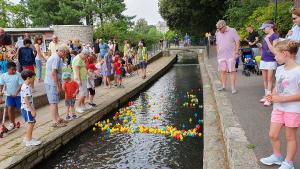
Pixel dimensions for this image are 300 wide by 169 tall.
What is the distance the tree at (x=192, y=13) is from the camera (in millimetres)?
37062

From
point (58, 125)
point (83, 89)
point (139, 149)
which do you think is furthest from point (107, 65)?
point (139, 149)

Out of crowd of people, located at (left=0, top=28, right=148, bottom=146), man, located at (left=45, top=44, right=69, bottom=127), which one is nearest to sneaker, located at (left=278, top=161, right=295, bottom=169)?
crowd of people, located at (left=0, top=28, right=148, bottom=146)

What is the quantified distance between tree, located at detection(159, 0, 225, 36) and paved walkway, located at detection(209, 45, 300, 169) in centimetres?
2538

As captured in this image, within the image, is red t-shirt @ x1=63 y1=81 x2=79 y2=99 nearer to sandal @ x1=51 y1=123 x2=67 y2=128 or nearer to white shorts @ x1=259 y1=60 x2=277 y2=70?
sandal @ x1=51 y1=123 x2=67 y2=128

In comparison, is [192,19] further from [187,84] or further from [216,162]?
[216,162]

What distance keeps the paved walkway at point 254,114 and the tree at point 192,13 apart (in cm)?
2538

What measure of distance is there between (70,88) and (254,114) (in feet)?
15.2

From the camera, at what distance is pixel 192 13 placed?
125ft

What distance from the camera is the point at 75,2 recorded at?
5100cm

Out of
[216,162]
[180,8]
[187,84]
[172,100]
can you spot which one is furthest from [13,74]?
[180,8]

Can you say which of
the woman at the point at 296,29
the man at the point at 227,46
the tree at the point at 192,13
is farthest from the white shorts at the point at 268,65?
the tree at the point at 192,13

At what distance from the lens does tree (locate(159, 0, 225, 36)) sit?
3706cm

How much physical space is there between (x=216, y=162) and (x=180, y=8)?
1316 inches

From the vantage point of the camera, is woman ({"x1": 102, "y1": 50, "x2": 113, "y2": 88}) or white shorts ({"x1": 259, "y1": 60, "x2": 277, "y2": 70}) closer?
white shorts ({"x1": 259, "y1": 60, "x2": 277, "y2": 70})
